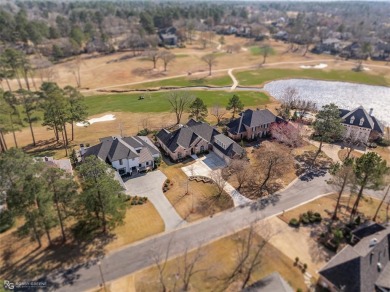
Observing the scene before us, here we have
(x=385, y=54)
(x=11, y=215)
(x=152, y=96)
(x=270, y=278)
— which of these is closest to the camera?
(x=270, y=278)

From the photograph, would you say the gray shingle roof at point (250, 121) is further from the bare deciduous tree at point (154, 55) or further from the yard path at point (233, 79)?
the bare deciduous tree at point (154, 55)

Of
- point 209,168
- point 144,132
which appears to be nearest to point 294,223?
point 209,168

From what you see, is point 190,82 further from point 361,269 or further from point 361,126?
point 361,269

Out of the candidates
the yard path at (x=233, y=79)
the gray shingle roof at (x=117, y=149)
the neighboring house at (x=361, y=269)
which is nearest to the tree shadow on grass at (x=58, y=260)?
the gray shingle roof at (x=117, y=149)

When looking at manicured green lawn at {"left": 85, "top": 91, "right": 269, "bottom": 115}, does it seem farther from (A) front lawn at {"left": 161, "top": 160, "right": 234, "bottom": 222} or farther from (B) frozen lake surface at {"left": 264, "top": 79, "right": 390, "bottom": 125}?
(A) front lawn at {"left": 161, "top": 160, "right": 234, "bottom": 222}

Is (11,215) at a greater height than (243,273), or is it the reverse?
(11,215)

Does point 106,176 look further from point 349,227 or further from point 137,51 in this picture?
point 137,51

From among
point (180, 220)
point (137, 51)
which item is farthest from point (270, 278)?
point (137, 51)
